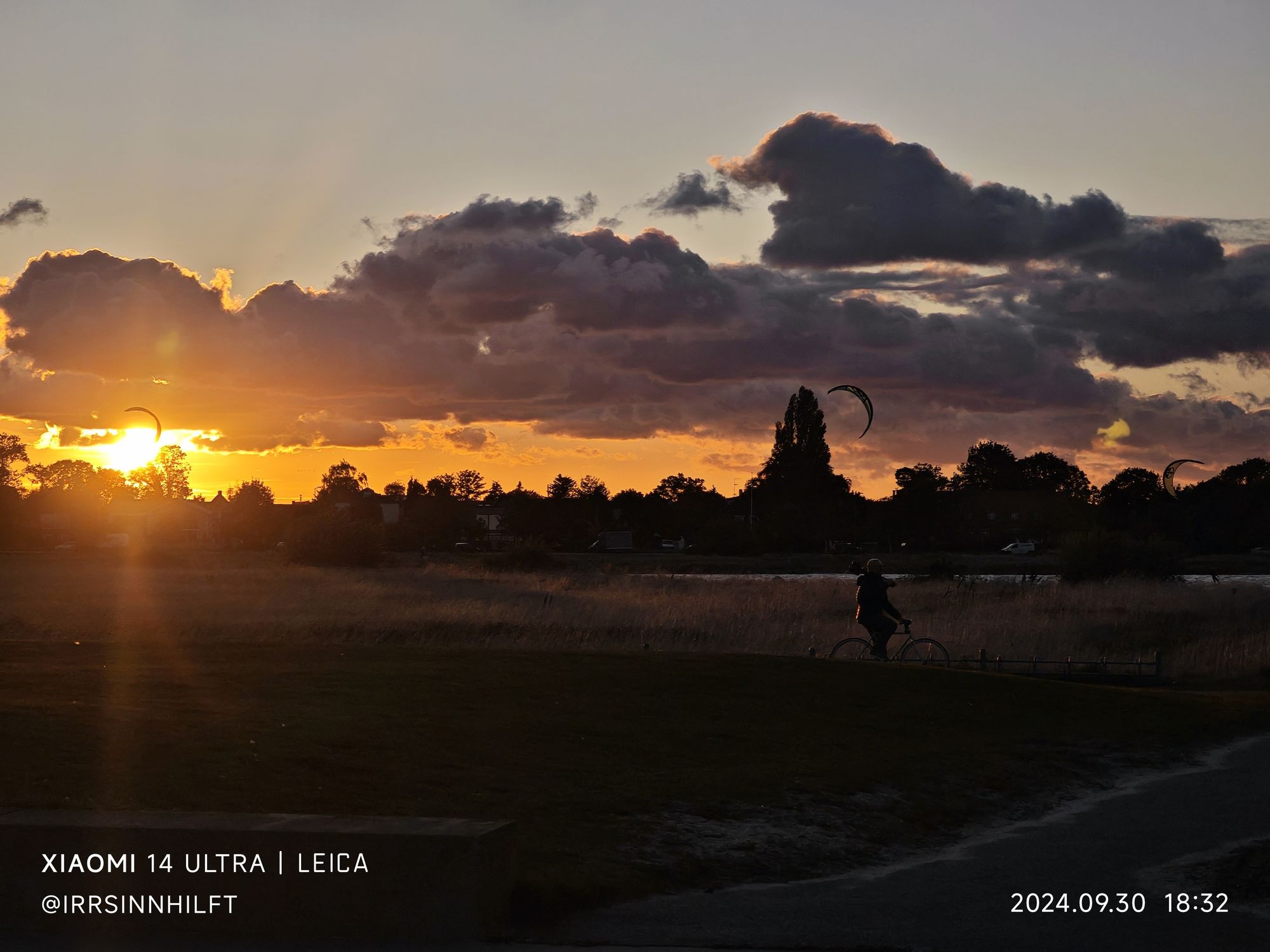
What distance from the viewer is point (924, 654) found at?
2528 cm

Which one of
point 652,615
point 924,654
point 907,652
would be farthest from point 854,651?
point 652,615

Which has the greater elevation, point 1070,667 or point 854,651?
point 854,651

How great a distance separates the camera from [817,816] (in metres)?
11.8

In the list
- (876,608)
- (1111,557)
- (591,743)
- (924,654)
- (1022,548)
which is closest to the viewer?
(591,743)

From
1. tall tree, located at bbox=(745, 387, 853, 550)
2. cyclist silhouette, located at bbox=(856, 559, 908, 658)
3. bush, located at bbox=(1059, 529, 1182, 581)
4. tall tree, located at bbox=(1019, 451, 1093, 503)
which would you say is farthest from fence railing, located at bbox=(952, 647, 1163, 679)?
tall tree, located at bbox=(1019, 451, 1093, 503)

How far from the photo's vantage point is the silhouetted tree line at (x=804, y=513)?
362 feet

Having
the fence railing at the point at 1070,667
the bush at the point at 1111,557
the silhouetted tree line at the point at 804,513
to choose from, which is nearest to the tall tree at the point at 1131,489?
the silhouetted tree line at the point at 804,513

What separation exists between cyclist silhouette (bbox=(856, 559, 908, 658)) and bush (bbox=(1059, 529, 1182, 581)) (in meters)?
38.0

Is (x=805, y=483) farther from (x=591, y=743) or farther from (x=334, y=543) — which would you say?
(x=591, y=743)

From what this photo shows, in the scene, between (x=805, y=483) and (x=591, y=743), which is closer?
(x=591, y=743)

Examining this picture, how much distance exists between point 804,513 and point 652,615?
8313cm

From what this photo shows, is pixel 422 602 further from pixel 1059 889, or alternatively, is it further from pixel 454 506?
pixel 454 506

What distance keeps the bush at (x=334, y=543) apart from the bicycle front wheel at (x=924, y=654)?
52878 mm

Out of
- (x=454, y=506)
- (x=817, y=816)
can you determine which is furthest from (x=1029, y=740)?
(x=454, y=506)
